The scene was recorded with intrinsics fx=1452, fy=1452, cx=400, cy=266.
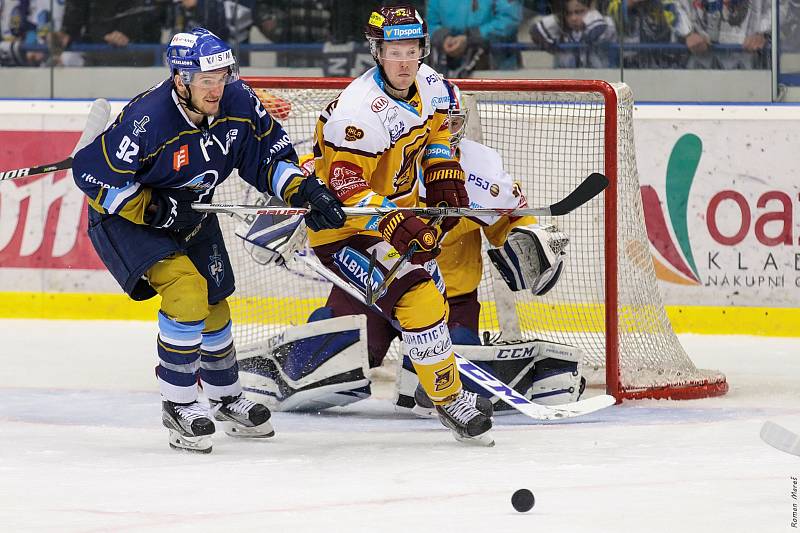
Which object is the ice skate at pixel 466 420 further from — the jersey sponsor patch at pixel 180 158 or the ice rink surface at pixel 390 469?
the jersey sponsor patch at pixel 180 158

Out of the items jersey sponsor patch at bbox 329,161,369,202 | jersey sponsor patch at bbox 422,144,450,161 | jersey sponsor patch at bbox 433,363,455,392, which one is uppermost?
jersey sponsor patch at bbox 422,144,450,161

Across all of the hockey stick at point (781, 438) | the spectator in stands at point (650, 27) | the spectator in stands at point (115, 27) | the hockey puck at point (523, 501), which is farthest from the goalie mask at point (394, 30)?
the spectator in stands at point (115, 27)

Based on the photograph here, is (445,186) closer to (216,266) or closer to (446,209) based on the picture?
(446,209)

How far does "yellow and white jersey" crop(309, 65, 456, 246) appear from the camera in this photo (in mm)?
3717

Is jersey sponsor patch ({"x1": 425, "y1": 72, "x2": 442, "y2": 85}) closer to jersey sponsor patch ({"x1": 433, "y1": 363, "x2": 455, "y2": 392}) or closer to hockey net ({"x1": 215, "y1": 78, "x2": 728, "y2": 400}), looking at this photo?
hockey net ({"x1": 215, "y1": 78, "x2": 728, "y2": 400})

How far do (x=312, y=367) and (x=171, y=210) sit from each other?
0.86 meters

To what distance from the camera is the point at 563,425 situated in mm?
4020

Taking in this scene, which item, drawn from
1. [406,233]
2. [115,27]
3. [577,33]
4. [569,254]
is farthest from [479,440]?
[115,27]

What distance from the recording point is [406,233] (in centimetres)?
356

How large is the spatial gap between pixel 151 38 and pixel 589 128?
7.14 ft

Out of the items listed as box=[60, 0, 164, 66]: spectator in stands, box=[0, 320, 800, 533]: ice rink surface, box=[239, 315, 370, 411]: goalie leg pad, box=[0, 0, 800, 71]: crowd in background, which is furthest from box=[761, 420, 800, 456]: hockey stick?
box=[60, 0, 164, 66]: spectator in stands

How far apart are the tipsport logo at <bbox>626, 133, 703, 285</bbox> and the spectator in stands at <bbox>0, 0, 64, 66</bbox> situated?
8.90 feet

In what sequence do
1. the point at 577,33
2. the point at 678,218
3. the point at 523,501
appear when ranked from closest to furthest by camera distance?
1. the point at 523,501
2. the point at 678,218
3. the point at 577,33

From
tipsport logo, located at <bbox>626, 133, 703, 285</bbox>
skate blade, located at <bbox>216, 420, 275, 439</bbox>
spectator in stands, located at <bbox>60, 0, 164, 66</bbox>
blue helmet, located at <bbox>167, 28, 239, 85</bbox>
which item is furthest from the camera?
spectator in stands, located at <bbox>60, 0, 164, 66</bbox>
